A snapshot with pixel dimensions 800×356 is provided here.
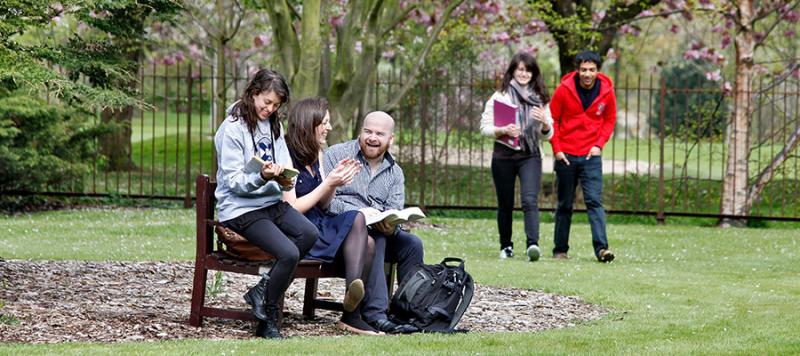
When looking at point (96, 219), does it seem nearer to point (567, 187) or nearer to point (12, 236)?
point (12, 236)

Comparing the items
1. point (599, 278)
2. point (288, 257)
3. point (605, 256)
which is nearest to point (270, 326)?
point (288, 257)

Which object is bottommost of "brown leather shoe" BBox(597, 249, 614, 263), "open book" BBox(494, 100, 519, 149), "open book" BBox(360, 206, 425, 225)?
"brown leather shoe" BBox(597, 249, 614, 263)

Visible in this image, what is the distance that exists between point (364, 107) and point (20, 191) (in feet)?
15.1

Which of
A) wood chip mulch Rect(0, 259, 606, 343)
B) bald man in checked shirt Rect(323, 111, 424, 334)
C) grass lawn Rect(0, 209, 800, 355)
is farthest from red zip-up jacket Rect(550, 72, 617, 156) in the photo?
bald man in checked shirt Rect(323, 111, 424, 334)

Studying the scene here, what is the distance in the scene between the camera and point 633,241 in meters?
13.3

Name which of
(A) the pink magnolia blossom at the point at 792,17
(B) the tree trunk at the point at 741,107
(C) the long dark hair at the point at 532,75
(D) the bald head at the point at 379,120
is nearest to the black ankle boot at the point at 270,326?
(D) the bald head at the point at 379,120

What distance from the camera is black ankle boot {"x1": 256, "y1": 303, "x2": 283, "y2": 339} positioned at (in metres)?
6.53

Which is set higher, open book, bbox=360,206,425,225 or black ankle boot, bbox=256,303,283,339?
open book, bbox=360,206,425,225

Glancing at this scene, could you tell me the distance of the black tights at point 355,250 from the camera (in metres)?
6.76

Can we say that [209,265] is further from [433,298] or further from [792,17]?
[792,17]

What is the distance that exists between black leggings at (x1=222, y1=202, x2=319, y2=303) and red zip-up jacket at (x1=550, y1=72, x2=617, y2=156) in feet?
14.7

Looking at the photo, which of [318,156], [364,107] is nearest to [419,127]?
[364,107]

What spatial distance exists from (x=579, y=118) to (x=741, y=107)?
550 cm

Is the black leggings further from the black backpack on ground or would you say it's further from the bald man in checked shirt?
the black backpack on ground
